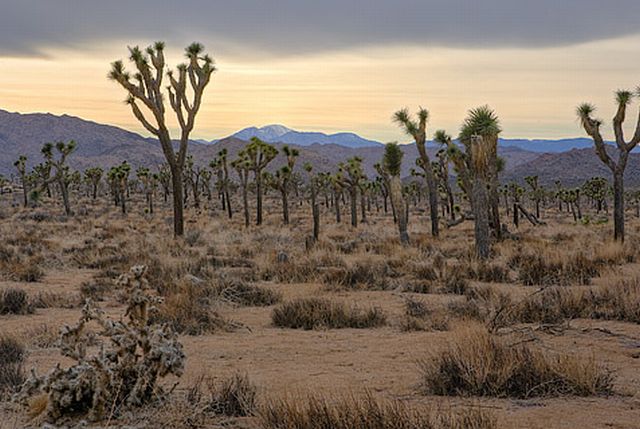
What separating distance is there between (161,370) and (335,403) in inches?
63.2

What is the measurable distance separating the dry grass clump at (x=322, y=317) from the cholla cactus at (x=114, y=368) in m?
4.31

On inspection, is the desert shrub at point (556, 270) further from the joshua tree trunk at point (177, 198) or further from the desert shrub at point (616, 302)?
the joshua tree trunk at point (177, 198)

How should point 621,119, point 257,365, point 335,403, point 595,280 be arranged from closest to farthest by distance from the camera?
point 335,403 → point 257,365 → point 595,280 → point 621,119

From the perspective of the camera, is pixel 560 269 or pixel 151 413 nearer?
pixel 151 413

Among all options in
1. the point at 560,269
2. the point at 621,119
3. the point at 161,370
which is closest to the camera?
the point at 161,370

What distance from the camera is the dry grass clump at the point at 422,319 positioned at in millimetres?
9773

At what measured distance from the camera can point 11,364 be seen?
7.33 metres

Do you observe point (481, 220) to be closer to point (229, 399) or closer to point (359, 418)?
point (229, 399)

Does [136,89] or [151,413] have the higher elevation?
[136,89]

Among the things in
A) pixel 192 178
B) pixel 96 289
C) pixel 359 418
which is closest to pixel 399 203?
pixel 96 289

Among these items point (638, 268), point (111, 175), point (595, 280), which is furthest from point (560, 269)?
point (111, 175)

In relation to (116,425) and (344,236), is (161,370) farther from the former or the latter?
(344,236)

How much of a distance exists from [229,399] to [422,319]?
4928 millimetres

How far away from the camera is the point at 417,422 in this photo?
463 cm
